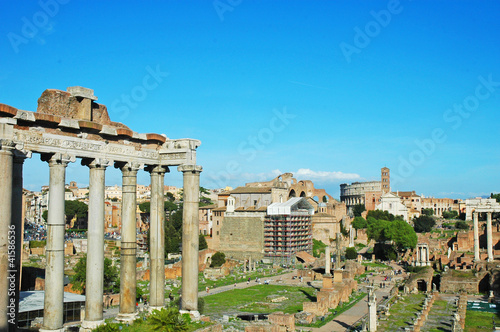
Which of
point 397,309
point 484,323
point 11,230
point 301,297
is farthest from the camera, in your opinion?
point 301,297

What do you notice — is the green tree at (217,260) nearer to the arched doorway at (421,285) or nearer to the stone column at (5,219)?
the arched doorway at (421,285)

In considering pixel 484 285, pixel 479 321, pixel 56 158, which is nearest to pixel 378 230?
pixel 484 285

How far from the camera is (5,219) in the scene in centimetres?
1016

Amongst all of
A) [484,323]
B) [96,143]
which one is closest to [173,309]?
[96,143]

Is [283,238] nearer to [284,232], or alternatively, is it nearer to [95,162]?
[284,232]

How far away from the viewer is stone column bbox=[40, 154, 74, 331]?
37.3 ft

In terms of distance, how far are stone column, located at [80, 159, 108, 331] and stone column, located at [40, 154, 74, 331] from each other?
849 mm

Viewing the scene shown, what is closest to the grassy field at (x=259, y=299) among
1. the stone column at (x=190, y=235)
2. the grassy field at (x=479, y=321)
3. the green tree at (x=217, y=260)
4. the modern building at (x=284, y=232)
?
the grassy field at (x=479, y=321)

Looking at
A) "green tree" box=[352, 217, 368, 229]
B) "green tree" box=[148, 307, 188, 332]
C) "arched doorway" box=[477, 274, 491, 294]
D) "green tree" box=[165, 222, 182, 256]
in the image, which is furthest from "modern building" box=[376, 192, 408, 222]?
"green tree" box=[148, 307, 188, 332]

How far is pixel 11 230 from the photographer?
1062cm

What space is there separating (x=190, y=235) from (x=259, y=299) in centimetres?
2587

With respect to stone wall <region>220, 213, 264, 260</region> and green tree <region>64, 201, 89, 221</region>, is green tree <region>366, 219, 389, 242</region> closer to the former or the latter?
stone wall <region>220, 213, 264, 260</region>

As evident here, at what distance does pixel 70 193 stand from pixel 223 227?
61405 millimetres

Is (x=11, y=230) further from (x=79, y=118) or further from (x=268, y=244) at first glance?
(x=268, y=244)
